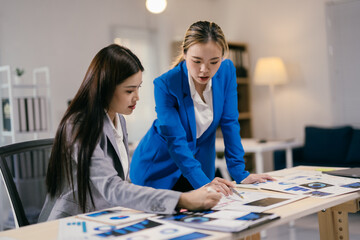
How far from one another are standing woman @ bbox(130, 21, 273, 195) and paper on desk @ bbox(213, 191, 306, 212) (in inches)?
9.1

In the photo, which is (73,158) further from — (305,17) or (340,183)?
(305,17)

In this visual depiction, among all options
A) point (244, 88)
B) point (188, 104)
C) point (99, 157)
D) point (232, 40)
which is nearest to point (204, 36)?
point (188, 104)

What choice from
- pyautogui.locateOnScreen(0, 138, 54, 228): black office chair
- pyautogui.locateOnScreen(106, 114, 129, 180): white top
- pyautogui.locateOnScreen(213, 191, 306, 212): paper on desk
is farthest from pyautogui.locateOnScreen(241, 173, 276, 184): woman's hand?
pyautogui.locateOnScreen(0, 138, 54, 228): black office chair

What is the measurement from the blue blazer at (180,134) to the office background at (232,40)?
292 cm

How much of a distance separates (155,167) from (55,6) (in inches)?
130

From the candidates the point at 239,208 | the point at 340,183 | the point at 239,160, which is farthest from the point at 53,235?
the point at 340,183

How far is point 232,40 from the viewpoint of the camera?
5.71m

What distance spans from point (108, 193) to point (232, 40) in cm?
471

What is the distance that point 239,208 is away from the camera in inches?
50.2

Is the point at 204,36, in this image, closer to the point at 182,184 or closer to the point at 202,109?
the point at 202,109

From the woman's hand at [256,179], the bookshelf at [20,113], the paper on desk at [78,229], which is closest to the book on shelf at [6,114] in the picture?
the bookshelf at [20,113]

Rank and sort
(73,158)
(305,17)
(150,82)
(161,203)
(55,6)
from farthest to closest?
(150,82), (305,17), (55,6), (73,158), (161,203)

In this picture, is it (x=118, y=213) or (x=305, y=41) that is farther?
(x=305, y=41)

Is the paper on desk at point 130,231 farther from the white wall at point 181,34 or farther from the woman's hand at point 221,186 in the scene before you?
the white wall at point 181,34
